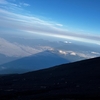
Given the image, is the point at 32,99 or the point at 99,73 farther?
the point at 99,73

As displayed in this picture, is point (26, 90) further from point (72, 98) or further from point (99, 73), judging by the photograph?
point (99, 73)

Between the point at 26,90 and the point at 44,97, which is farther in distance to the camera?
the point at 26,90

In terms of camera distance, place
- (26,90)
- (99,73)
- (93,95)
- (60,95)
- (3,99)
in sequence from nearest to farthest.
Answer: (93,95) < (60,95) < (3,99) < (26,90) < (99,73)

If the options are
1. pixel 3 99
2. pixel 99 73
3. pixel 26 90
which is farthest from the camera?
pixel 99 73

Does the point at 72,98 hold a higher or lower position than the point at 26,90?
higher

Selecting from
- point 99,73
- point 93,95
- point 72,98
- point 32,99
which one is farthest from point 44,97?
point 99,73

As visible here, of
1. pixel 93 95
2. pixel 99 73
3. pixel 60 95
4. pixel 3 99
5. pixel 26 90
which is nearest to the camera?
pixel 93 95

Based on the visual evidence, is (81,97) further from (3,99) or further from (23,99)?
(3,99)

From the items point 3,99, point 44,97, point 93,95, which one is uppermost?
point 93,95

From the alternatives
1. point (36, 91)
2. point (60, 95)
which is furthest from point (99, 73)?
point (60, 95)
